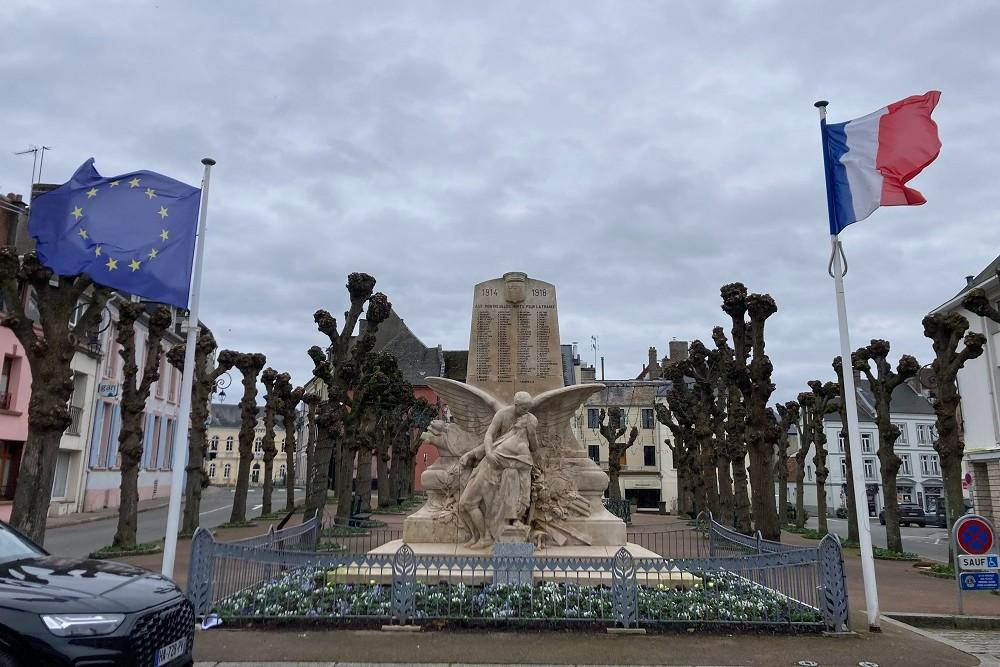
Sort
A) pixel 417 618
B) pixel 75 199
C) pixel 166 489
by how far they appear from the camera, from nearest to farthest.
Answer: pixel 417 618 < pixel 75 199 < pixel 166 489

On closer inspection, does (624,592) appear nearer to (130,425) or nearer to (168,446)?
(130,425)

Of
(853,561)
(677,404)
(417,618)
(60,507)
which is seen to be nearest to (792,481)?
(677,404)

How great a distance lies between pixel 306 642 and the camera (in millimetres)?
8203

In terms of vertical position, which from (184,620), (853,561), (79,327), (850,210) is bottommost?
(853,561)

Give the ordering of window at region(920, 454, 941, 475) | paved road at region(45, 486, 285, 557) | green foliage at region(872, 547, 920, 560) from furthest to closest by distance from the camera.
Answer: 1. window at region(920, 454, 941, 475)
2. paved road at region(45, 486, 285, 557)
3. green foliage at region(872, 547, 920, 560)

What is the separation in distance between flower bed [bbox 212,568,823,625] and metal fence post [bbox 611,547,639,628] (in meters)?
0.15

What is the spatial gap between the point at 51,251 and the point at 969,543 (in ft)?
50.5

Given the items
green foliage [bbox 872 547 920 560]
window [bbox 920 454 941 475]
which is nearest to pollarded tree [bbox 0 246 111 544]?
green foliage [bbox 872 547 920 560]

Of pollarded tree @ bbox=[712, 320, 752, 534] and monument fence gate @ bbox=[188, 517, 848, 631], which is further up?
pollarded tree @ bbox=[712, 320, 752, 534]

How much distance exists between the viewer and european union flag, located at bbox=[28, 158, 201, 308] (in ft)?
36.0

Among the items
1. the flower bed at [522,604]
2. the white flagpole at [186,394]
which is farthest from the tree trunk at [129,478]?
the flower bed at [522,604]

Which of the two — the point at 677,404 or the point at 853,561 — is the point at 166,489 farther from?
the point at 853,561

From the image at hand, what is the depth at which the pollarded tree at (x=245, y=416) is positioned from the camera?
2645cm

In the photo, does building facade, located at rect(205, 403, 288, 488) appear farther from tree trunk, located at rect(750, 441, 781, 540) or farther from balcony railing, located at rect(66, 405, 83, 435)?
tree trunk, located at rect(750, 441, 781, 540)
